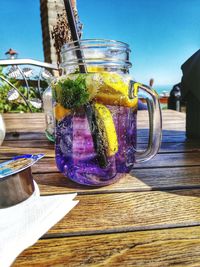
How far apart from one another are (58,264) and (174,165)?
0.39 m

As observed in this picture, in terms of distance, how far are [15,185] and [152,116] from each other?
0.27 metres

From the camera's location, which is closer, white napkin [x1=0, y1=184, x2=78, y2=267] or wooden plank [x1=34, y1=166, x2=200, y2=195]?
white napkin [x1=0, y1=184, x2=78, y2=267]

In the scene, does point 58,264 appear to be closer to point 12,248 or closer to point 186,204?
point 12,248

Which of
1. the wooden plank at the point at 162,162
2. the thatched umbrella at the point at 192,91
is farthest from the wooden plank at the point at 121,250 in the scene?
the thatched umbrella at the point at 192,91

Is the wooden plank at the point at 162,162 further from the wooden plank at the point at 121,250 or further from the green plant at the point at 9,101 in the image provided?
the green plant at the point at 9,101

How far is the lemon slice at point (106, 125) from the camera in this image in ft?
1.34

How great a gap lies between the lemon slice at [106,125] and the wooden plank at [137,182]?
85 mm

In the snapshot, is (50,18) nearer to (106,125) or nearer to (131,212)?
(106,125)

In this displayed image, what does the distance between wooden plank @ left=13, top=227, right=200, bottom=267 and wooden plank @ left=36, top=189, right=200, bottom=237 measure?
2 cm

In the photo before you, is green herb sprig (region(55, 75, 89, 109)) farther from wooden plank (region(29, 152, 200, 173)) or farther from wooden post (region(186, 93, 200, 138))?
wooden post (region(186, 93, 200, 138))

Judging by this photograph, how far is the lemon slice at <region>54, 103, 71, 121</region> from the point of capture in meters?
0.44

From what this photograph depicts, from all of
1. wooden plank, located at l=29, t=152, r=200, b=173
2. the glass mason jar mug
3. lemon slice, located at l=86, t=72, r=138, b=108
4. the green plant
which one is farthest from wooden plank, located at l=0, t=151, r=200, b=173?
the green plant

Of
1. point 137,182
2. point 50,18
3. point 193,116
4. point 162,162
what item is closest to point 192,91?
point 193,116

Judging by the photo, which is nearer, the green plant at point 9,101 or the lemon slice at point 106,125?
the lemon slice at point 106,125
